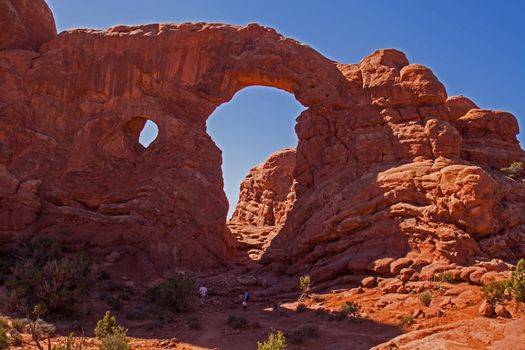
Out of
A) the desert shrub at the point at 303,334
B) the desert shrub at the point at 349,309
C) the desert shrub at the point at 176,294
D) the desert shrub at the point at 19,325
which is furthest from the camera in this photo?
the desert shrub at the point at 176,294

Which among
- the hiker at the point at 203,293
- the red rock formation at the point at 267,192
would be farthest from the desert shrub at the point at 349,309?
the red rock formation at the point at 267,192

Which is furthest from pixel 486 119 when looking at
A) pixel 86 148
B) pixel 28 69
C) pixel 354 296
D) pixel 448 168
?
pixel 28 69

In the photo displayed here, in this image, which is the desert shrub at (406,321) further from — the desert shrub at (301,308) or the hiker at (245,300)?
the hiker at (245,300)

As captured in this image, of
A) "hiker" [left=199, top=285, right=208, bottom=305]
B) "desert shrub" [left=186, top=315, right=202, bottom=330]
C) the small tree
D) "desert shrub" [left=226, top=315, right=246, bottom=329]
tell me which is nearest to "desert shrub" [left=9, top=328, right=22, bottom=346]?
"desert shrub" [left=186, top=315, right=202, bottom=330]

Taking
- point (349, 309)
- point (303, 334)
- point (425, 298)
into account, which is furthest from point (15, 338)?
point (425, 298)

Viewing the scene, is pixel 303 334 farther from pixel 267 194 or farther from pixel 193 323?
pixel 267 194

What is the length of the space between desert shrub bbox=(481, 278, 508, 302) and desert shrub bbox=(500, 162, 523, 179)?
949 centimetres

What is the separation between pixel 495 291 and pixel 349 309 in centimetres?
442

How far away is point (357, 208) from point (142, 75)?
14.2 meters

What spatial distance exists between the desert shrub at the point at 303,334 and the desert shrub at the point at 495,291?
16.9 ft

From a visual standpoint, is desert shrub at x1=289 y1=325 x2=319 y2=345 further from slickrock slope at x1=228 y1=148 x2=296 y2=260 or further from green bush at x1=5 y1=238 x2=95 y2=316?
slickrock slope at x1=228 y1=148 x2=296 y2=260

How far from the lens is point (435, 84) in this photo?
23719 millimetres

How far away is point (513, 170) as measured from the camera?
21828mm

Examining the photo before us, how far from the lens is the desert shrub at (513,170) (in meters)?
21.8
